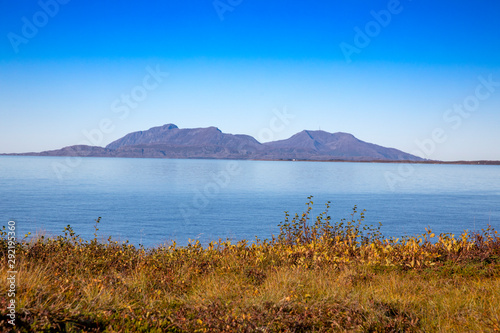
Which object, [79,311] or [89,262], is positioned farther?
[89,262]

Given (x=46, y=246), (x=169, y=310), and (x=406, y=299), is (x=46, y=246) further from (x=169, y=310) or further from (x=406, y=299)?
(x=406, y=299)

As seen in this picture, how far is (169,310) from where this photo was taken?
6652 millimetres

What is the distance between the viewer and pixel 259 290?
7898 millimetres

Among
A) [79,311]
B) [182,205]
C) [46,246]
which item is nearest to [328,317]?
[79,311]

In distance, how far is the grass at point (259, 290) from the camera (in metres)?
6.19

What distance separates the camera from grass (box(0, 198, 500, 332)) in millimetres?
6188

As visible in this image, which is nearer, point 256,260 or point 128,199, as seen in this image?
point 256,260

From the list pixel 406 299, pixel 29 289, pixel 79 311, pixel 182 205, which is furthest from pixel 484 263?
pixel 182 205

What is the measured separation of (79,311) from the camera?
621 centimetres

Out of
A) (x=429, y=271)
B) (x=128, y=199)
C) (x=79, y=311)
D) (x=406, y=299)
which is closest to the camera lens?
(x=79, y=311)

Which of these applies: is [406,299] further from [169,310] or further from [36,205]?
[36,205]

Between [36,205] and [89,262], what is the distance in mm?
30753

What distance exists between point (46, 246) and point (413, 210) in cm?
3502

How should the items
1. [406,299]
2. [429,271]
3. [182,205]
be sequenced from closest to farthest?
[406,299], [429,271], [182,205]
